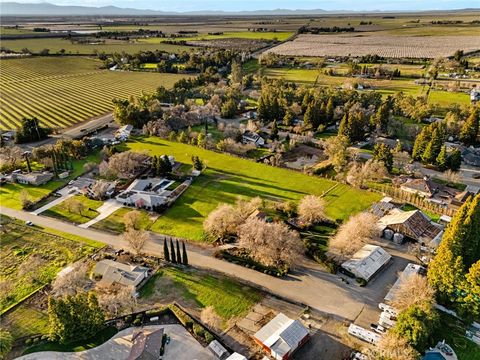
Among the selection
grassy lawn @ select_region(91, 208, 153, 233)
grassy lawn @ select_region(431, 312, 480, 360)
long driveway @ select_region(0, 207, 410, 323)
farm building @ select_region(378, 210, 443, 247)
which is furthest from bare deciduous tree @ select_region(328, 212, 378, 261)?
grassy lawn @ select_region(91, 208, 153, 233)

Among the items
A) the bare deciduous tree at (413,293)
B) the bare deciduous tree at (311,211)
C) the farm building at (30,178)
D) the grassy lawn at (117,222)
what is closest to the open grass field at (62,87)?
the farm building at (30,178)

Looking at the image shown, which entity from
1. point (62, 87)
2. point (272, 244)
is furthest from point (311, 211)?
point (62, 87)

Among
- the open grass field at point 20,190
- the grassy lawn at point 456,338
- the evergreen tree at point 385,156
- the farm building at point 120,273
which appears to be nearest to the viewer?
the grassy lawn at point 456,338

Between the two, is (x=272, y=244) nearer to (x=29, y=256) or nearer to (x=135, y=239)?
(x=135, y=239)

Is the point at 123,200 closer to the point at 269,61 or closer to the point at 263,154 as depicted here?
the point at 263,154

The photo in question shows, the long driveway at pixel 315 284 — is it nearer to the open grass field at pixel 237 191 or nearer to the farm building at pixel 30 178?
the open grass field at pixel 237 191

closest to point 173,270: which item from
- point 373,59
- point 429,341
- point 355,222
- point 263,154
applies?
point 355,222

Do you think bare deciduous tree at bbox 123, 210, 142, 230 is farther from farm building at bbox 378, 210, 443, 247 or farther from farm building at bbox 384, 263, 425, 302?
farm building at bbox 378, 210, 443, 247
